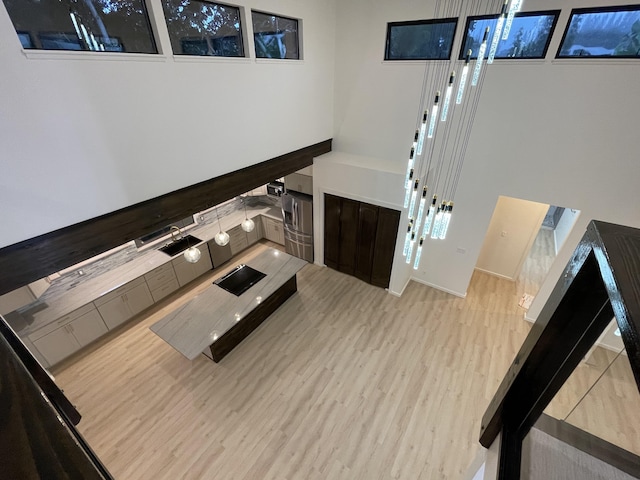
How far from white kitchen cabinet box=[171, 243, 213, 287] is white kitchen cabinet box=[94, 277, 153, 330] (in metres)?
0.65

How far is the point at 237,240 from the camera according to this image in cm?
722

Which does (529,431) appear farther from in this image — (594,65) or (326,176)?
(326,176)

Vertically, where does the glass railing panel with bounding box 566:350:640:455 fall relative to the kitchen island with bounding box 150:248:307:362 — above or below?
above

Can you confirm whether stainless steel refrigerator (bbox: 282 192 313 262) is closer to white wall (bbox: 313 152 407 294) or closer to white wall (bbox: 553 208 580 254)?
white wall (bbox: 313 152 407 294)

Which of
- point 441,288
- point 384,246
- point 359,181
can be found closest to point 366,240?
point 384,246

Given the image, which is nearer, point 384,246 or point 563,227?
point 384,246

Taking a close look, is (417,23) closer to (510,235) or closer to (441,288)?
(510,235)

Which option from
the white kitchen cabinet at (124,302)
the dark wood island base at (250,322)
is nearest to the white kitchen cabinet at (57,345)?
the white kitchen cabinet at (124,302)

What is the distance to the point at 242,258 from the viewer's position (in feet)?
24.1

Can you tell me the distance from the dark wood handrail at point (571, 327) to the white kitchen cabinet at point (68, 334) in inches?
225

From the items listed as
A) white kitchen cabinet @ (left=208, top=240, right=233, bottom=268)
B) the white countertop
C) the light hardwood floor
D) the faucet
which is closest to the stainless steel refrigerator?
white kitchen cabinet @ (left=208, top=240, right=233, bottom=268)

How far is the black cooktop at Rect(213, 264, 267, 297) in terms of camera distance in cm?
513

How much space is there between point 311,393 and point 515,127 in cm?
503

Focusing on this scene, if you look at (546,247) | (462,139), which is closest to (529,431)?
(462,139)
